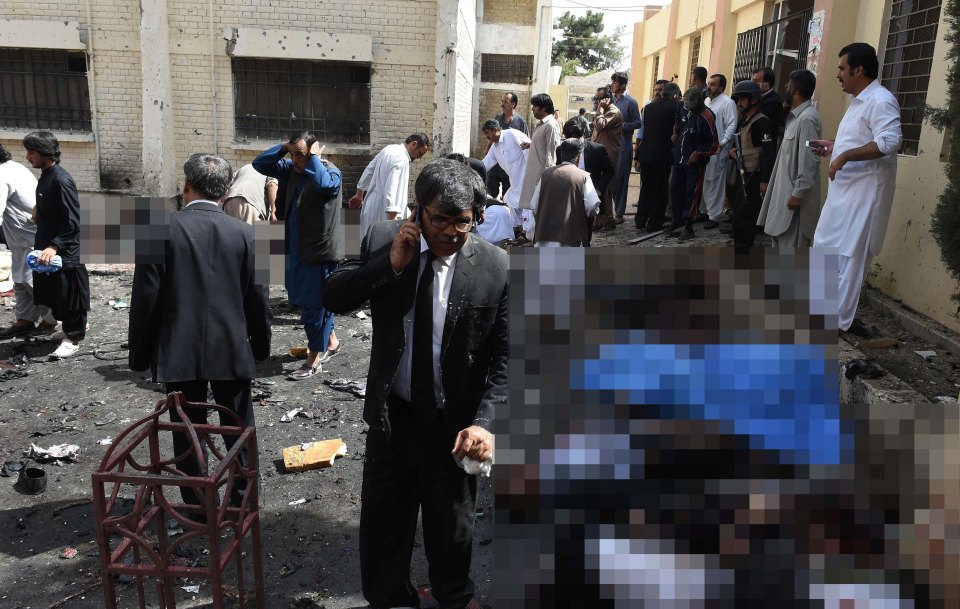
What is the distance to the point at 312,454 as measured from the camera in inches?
180

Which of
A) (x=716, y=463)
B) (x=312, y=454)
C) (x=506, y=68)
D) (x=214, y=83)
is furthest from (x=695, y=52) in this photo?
(x=716, y=463)

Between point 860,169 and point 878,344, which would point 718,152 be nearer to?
point 860,169

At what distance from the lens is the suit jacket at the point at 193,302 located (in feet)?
11.6

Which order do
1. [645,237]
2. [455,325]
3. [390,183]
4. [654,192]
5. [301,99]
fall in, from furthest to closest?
[301,99], [654,192], [645,237], [390,183], [455,325]

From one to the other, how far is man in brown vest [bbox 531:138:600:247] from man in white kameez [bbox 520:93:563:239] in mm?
2226

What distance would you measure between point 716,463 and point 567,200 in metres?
5.23

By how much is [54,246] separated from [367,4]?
6.27 metres

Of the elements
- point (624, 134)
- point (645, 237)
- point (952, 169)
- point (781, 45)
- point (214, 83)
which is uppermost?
point (781, 45)

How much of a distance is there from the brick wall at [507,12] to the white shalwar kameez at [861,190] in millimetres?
18264

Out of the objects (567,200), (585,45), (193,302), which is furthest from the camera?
(585,45)

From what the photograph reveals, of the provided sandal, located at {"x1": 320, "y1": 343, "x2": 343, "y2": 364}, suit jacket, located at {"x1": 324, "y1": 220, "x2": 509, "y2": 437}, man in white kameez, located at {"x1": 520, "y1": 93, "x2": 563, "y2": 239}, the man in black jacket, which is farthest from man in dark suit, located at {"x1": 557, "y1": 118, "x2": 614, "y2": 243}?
suit jacket, located at {"x1": 324, "y1": 220, "x2": 509, "y2": 437}

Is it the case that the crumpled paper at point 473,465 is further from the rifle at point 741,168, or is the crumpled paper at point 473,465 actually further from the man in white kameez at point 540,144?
the man in white kameez at point 540,144

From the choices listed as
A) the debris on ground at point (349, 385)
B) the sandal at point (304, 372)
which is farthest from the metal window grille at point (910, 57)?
the sandal at point (304, 372)

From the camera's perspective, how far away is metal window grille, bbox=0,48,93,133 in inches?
416
